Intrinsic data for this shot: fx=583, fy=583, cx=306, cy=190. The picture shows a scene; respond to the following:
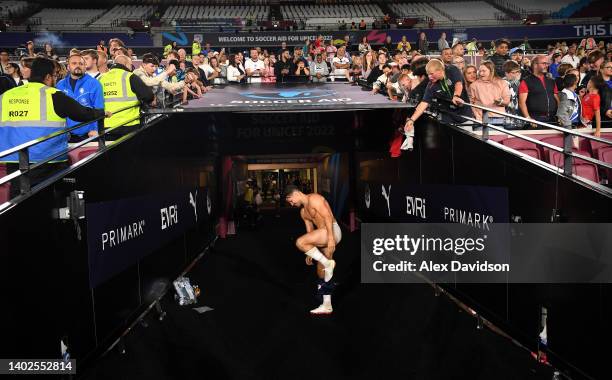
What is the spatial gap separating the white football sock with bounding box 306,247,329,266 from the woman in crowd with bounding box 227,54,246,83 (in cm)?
679

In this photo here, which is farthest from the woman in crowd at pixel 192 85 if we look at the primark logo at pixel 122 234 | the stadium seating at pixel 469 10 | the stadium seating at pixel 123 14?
the stadium seating at pixel 469 10

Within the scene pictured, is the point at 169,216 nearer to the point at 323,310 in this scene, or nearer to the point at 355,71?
the point at 323,310

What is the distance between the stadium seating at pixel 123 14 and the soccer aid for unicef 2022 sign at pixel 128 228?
30.8 meters

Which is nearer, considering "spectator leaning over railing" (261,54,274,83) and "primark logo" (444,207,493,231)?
"primark logo" (444,207,493,231)

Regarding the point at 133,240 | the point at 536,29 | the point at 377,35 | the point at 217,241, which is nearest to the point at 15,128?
the point at 133,240

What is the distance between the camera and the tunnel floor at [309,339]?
5.71m

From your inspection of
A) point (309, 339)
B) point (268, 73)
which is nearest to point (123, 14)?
point (268, 73)

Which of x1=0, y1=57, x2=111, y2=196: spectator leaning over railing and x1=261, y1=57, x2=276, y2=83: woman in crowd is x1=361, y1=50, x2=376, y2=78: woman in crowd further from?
x1=0, y1=57, x2=111, y2=196: spectator leaning over railing

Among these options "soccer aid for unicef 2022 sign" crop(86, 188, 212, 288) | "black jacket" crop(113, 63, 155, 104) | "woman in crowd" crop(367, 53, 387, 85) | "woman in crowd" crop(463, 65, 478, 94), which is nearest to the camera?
"soccer aid for unicef 2022 sign" crop(86, 188, 212, 288)

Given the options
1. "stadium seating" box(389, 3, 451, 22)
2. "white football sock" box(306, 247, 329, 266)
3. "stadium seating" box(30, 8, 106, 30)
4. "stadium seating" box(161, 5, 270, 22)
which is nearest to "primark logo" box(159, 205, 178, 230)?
"white football sock" box(306, 247, 329, 266)

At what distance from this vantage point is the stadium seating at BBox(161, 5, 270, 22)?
3939cm

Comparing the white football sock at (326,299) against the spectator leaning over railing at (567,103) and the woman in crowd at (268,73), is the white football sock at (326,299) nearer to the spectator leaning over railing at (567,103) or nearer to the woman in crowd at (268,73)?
the spectator leaning over railing at (567,103)

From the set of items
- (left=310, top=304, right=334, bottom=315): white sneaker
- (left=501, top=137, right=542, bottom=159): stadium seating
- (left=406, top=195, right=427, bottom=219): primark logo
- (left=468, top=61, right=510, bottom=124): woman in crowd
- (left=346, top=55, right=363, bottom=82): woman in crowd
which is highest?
(left=346, top=55, right=363, bottom=82): woman in crowd

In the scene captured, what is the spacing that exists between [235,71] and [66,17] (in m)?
29.5
